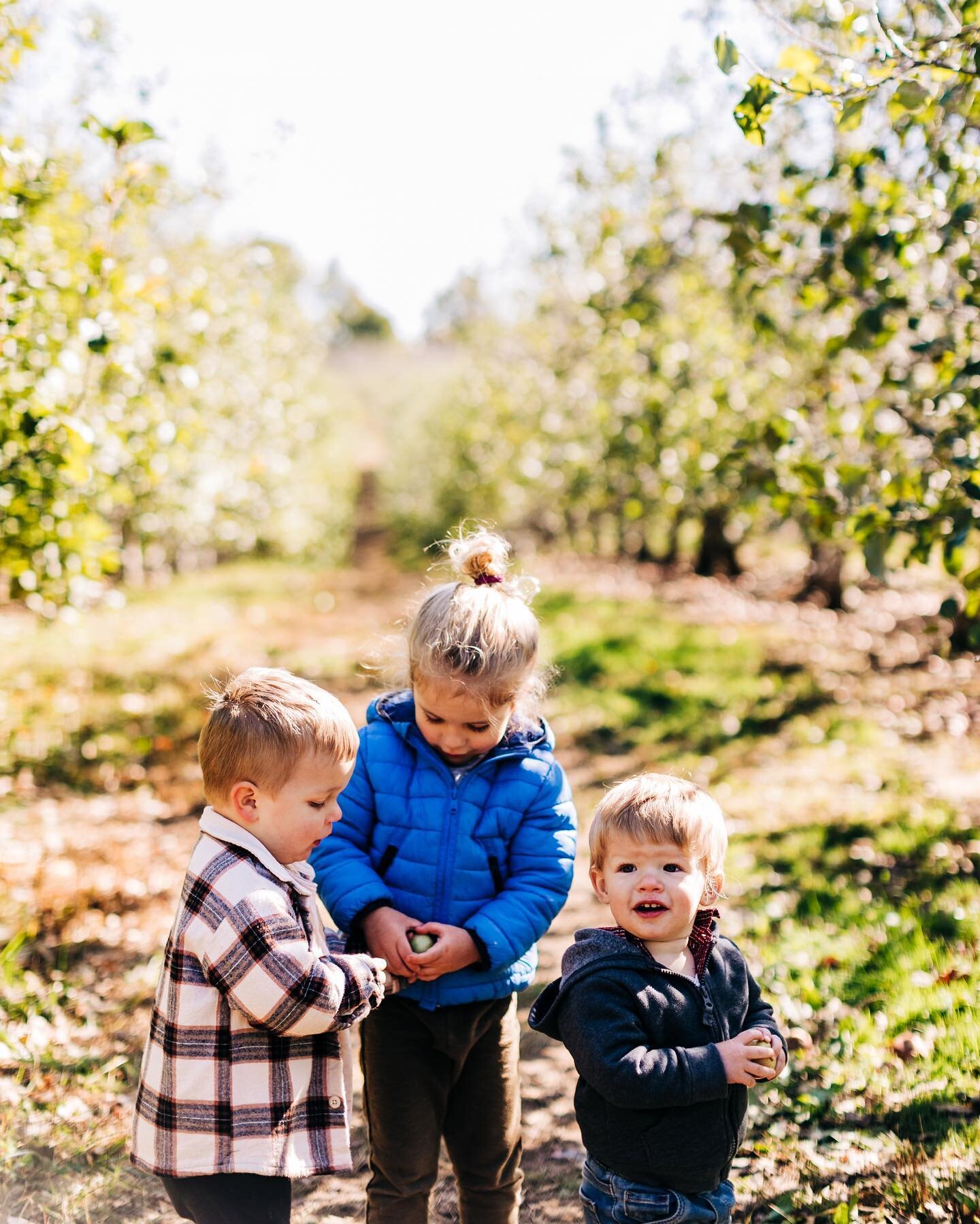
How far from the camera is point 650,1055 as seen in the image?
6.35 feet

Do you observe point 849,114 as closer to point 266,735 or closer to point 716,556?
point 266,735

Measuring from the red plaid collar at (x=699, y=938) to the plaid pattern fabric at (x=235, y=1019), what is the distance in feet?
1.76

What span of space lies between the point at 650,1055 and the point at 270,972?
73cm

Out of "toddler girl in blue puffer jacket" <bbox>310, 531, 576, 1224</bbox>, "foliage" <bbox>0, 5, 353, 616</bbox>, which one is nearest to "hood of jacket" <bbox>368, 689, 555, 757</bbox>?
"toddler girl in blue puffer jacket" <bbox>310, 531, 576, 1224</bbox>

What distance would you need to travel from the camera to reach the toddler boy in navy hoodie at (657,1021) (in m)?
1.96

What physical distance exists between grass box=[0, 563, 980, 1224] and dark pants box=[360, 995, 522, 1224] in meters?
0.74

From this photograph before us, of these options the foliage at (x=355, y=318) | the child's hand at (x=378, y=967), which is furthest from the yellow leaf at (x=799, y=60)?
the foliage at (x=355, y=318)

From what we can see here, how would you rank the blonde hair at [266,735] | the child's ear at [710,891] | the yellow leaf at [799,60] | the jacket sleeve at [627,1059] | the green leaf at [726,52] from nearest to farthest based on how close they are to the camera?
the jacket sleeve at [627,1059] → the blonde hair at [266,735] → the child's ear at [710,891] → the green leaf at [726,52] → the yellow leaf at [799,60]

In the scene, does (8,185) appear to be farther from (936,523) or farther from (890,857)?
(890,857)

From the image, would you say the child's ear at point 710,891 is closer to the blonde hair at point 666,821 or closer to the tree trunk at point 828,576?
the blonde hair at point 666,821

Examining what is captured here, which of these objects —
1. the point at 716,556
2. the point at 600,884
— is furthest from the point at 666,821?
the point at 716,556

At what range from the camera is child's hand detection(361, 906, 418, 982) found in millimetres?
2244

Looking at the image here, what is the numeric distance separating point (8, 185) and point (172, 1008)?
3200 mm

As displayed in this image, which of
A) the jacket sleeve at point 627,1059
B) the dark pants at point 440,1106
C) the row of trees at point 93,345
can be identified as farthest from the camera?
the row of trees at point 93,345
